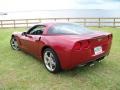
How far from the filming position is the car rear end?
5.43m

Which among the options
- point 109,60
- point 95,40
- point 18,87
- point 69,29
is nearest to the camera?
point 18,87

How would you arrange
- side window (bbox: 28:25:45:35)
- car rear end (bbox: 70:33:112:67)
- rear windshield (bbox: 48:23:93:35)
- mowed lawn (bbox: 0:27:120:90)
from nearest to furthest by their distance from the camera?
mowed lawn (bbox: 0:27:120:90), car rear end (bbox: 70:33:112:67), rear windshield (bbox: 48:23:93:35), side window (bbox: 28:25:45:35)

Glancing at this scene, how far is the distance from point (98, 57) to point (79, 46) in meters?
0.83

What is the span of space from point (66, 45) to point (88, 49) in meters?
0.54

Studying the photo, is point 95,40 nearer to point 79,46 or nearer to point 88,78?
point 79,46

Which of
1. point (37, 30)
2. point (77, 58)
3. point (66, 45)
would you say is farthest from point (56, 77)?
point (37, 30)

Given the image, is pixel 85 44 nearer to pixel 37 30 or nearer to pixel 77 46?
pixel 77 46

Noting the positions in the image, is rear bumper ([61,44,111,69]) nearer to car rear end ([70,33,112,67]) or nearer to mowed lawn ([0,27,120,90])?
car rear end ([70,33,112,67])

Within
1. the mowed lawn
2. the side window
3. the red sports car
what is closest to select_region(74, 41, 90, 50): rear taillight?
the red sports car

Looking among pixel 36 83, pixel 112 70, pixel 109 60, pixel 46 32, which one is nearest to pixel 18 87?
pixel 36 83

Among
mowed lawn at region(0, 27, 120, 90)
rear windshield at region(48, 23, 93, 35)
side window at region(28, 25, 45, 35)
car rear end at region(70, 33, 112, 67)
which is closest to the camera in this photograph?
mowed lawn at region(0, 27, 120, 90)

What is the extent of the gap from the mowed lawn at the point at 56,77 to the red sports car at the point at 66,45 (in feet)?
1.14

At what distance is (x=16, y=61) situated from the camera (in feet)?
24.5

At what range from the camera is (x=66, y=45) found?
5527mm
